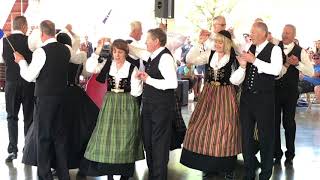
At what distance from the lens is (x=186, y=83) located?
9.12 metres

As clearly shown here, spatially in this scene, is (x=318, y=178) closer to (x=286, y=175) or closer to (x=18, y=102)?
(x=286, y=175)

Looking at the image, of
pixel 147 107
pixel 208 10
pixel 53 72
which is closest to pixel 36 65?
pixel 53 72

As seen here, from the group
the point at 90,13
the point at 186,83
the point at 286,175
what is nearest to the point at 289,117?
the point at 286,175

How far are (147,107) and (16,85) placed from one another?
157 cm

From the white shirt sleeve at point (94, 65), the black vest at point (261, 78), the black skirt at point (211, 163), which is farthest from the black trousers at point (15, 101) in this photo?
the black vest at point (261, 78)

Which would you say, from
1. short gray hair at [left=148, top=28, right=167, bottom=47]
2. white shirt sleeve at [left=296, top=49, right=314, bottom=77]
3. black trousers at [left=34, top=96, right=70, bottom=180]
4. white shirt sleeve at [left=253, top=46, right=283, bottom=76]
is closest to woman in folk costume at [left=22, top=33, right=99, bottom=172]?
black trousers at [left=34, top=96, right=70, bottom=180]

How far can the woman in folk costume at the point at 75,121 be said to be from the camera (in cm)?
411

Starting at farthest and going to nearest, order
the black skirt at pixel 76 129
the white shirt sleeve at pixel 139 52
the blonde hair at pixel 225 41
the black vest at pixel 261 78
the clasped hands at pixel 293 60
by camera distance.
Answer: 1. the clasped hands at pixel 293 60
2. the white shirt sleeve at pixel 139 52
3. the blonde hair at pixel 225 41
4. the black skirt at pixel 76 129
5. the black vest at pixel 261 78

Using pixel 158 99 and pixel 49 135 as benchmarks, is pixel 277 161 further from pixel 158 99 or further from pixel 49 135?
pixel 49 135

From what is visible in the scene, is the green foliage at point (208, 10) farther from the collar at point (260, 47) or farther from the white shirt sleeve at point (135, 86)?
the white shirt sleeve at point (135, 86)

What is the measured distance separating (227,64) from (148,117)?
86 cm

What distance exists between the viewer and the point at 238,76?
3961 mm

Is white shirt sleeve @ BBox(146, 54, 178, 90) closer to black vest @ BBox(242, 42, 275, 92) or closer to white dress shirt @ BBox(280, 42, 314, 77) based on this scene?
black vest @ BBox(242, 42, 275, 92)

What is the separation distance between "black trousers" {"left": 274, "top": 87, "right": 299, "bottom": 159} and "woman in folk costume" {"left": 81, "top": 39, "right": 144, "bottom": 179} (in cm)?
162
